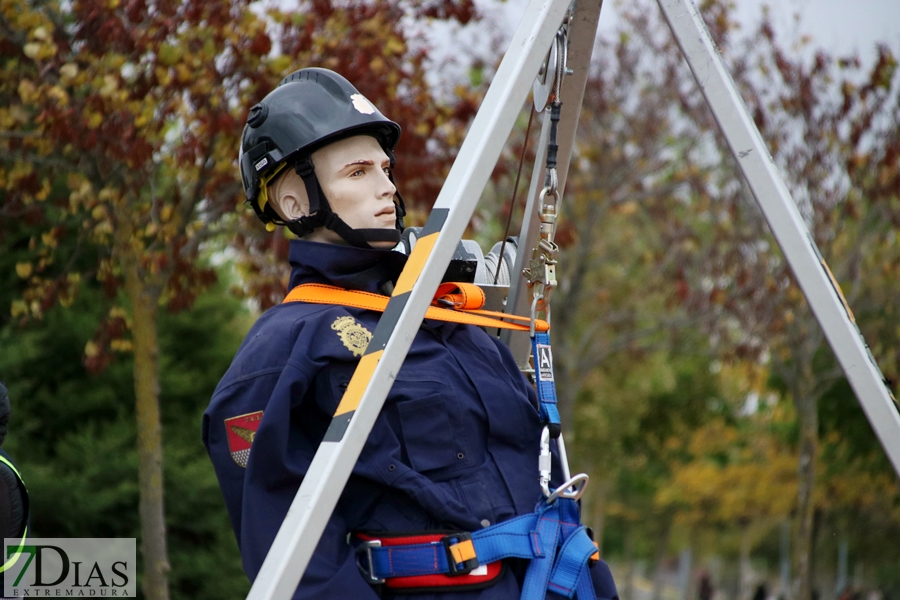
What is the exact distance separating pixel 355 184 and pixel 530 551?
1.06 metres

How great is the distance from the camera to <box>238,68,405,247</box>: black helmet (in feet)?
8.14

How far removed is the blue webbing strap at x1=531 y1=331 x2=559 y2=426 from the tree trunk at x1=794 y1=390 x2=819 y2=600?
8.39 m

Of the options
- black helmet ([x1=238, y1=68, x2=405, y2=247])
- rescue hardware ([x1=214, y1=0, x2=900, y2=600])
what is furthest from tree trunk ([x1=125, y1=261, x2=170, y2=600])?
rescue hardware ([x1=214, y1=0, x2=900, y2=600])

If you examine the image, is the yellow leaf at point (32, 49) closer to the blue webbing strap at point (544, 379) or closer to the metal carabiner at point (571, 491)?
the blue webbing strap at point (544, 379)

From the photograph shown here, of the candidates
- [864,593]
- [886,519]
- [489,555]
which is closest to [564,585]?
[489,555]

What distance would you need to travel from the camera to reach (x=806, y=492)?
9.93 metres

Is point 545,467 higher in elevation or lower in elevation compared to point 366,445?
lower

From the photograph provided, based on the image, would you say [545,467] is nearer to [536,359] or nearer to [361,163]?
[536,359]

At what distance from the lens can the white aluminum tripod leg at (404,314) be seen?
1.72 metres

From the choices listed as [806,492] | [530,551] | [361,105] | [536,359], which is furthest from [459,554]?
[806,492]

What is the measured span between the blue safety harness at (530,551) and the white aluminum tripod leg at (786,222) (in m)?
0.66

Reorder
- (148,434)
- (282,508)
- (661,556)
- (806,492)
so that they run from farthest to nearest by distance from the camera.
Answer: (661,556)
(806,492)
(148,434)
(282,508)

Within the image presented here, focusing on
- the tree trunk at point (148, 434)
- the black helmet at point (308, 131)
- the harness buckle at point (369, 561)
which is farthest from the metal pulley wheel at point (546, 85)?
the tree trunk at point (148, 434)

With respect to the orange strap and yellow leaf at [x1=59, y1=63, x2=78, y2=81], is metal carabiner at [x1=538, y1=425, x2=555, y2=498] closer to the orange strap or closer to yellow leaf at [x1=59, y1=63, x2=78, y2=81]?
the orange strap
